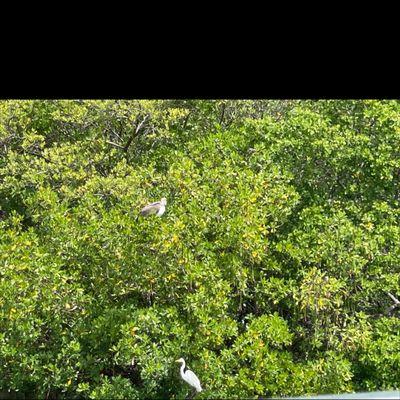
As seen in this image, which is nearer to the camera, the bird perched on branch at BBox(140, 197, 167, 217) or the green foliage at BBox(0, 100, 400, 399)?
the green foliage at BBox(0, 100, 400, 399)

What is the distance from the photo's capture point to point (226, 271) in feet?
24.5

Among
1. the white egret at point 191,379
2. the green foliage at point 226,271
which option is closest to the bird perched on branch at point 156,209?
the green foliage at point 226,271

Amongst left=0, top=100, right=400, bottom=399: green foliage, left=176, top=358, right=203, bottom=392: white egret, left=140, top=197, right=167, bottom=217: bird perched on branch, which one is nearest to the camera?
left=176, top=358, right=203, bottom=392: white egret

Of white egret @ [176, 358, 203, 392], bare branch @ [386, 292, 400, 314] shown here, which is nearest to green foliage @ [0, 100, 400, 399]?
bare branch @ [386, 292, 400, 314]

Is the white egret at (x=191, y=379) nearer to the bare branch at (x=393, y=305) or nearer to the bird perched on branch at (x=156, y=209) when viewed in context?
the bird perched on branch at (x=156, y=209)

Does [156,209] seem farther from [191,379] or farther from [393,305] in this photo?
[393,305]

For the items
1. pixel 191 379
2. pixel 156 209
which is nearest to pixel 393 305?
pixel 191 379

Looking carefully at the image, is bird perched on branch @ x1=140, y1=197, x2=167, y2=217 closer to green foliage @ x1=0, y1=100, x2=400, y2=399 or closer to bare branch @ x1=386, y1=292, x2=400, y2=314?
green foliage @ x1=0, y1=100, x2=400, y2=399

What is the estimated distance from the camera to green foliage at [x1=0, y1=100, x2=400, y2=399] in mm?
7164

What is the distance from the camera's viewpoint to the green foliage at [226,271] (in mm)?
7164

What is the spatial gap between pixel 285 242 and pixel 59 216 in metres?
2.42
